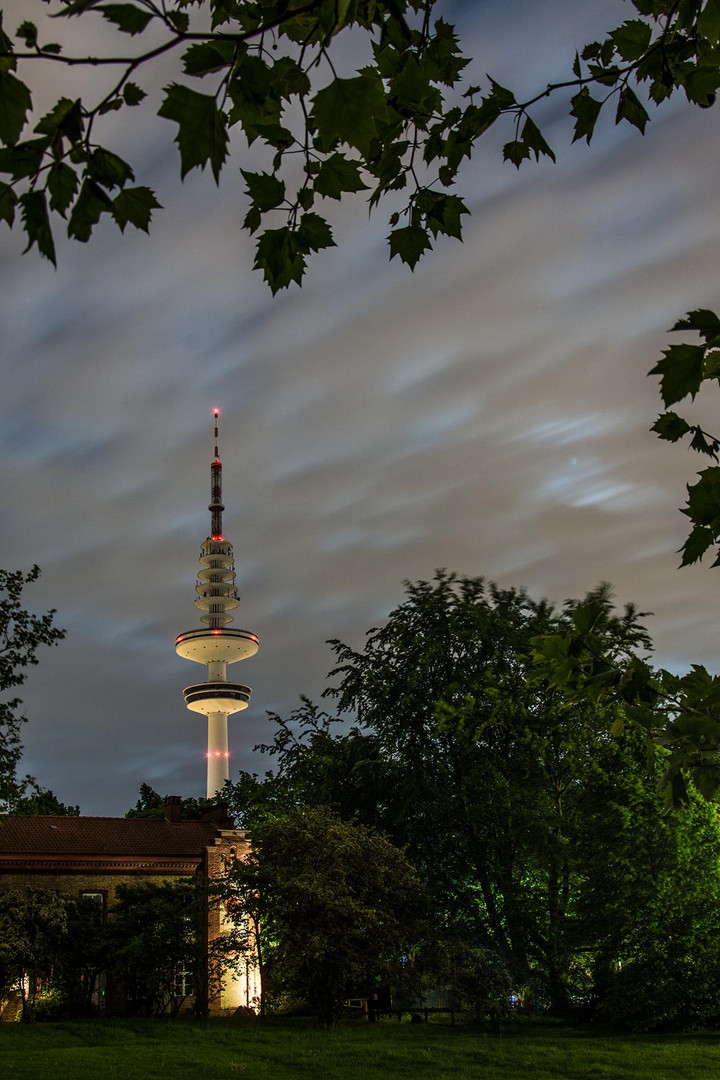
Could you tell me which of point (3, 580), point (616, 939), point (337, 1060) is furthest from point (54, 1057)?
point (616, 939)

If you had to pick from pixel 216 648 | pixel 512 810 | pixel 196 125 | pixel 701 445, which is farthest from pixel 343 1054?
pixel 216 648

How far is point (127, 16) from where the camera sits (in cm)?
222

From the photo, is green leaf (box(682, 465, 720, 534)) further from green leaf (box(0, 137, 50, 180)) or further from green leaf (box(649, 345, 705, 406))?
green leaf (box(0, 137, 50, 180))

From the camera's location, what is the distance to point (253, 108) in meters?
2.63

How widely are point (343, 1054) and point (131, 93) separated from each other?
908 inches

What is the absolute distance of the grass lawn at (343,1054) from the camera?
63.7 feet

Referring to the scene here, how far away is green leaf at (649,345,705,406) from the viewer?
2.49m

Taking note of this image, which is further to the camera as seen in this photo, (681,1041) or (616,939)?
(616,939)

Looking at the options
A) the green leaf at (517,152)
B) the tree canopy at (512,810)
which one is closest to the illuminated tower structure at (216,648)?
the tree canopy at (512,810)

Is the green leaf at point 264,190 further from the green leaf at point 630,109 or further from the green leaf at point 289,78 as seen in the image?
the green leaf at point 630,109

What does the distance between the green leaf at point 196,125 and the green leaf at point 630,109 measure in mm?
2650

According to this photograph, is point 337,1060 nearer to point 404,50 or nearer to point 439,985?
point 439,985

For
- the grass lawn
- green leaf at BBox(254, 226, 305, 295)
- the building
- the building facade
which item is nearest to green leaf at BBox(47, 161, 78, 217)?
green leaf at BBox(254, 226, 305, 295)

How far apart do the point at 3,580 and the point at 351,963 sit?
1366 cm
